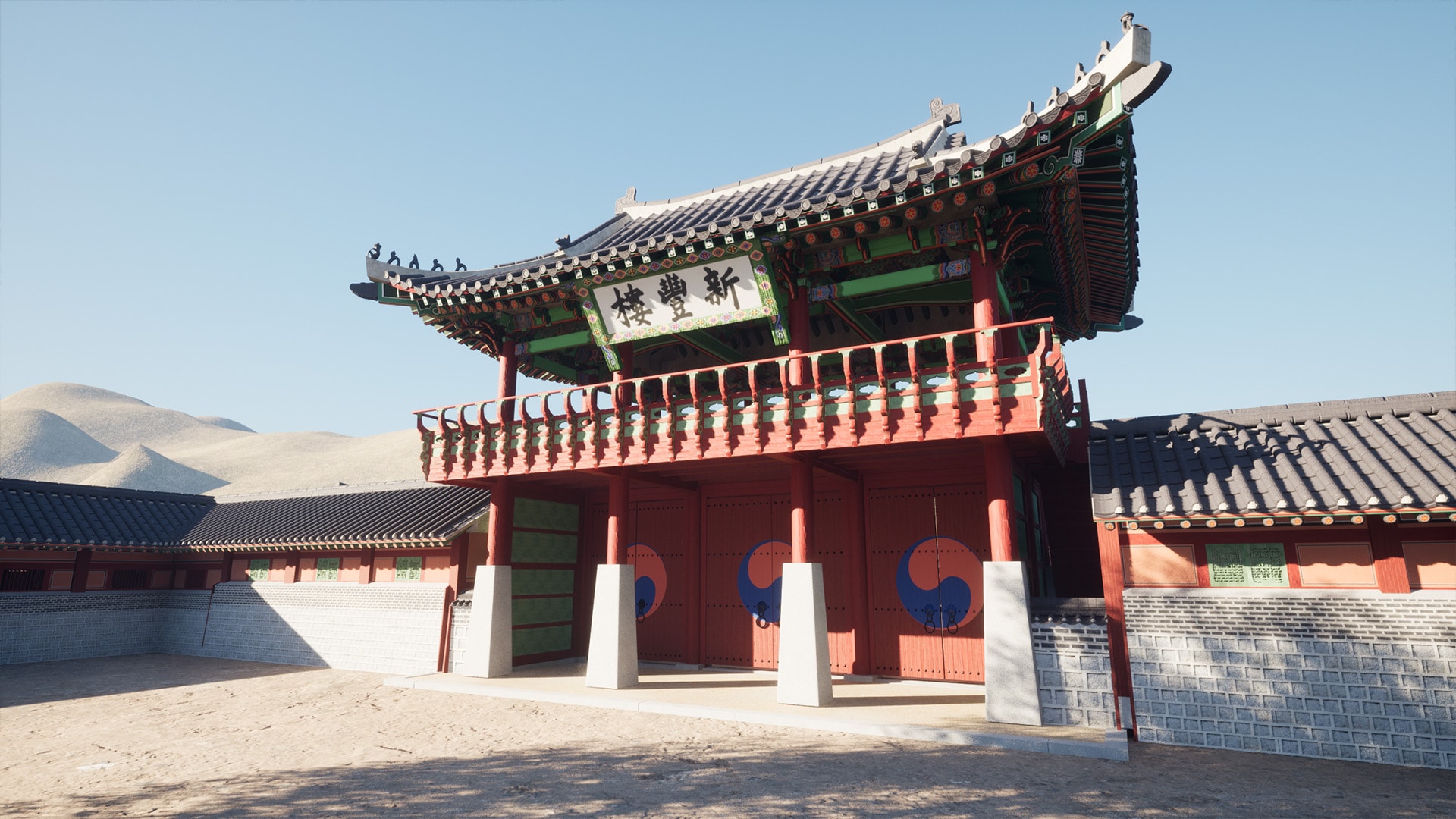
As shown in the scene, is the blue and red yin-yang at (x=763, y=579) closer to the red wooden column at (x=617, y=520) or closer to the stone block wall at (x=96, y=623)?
the red wooden column at (x=617, y=520)

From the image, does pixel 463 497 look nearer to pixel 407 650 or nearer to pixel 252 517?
pixel 407 650

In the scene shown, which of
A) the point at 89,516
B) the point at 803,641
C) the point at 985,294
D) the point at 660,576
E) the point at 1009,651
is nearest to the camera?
the point at 1009,651

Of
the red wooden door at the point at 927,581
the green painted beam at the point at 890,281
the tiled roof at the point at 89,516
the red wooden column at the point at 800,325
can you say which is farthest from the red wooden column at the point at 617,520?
the tiled roof at the point at 89,516

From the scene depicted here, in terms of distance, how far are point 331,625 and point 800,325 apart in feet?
44.4

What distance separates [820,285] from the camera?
12.3 metres

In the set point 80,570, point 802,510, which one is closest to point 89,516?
point 80,570

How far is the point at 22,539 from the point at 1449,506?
26.4 m

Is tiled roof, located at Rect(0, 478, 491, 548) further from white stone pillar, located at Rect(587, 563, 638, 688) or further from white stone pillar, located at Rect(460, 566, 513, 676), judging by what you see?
white stone pillar, located at Rect(587, 563, 638, 688)

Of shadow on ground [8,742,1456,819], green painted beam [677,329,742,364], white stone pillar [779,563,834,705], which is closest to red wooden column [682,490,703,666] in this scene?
green painted beam [677,329,742,364]

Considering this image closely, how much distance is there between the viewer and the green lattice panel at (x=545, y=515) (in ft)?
51.1

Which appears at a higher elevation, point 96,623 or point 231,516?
point 231,516

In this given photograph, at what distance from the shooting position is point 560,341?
1497cm

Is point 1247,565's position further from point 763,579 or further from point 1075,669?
point 763,579

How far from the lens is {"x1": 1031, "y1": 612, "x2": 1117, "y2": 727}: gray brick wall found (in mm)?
9625
